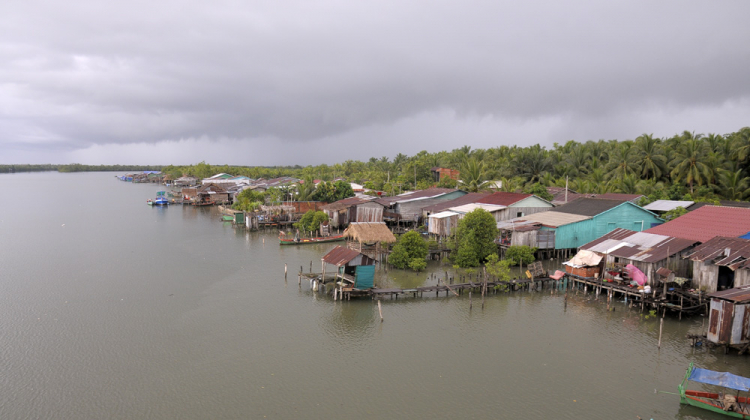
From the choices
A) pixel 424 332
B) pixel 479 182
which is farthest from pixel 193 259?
pixel 479 182

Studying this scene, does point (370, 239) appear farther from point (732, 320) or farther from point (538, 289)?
point (732, 320)

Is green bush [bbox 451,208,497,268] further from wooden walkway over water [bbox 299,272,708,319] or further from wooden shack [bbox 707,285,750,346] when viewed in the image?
wooden shack [bbox 707,285,750,346]

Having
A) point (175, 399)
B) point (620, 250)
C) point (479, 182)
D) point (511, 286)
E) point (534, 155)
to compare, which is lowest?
point (175, 399)

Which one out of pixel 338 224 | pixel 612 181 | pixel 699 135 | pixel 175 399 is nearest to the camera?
pixel 175 399

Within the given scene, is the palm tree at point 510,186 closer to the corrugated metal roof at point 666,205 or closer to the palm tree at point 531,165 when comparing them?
the palm tree at point 531,165

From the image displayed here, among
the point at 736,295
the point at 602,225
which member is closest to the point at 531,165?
the point at 602,225

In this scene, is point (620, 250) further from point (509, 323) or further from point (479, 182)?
point (479, 182)

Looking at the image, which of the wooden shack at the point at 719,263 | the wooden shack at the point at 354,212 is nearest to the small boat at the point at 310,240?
the wooden shack at the point at 354,212
